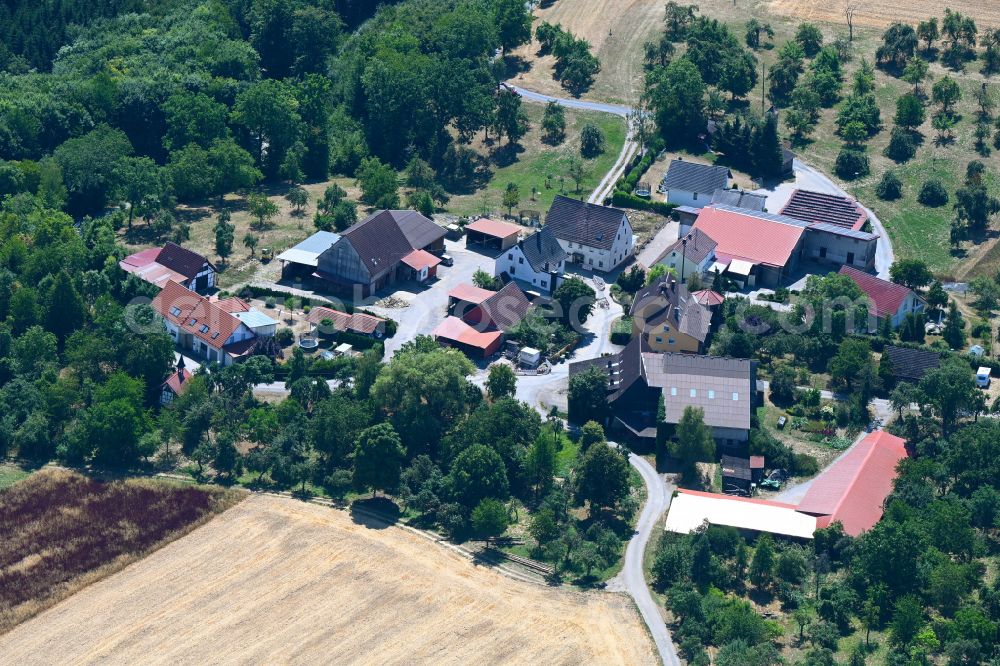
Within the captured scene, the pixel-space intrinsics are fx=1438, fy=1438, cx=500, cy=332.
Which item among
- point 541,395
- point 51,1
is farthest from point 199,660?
point 51,1

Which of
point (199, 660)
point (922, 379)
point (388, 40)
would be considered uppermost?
point (388, 40)

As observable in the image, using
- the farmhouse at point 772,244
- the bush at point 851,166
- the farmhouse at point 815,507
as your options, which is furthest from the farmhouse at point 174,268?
the bush at point 851,166

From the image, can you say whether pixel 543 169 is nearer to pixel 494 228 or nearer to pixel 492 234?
pixel 494 228

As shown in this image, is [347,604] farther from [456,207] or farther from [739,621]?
[456,207]

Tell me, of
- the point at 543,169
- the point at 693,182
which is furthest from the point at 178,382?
the point at 693,182

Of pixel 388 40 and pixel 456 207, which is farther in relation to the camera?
pixel 388 40

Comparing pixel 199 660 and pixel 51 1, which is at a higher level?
pixel 51 1
